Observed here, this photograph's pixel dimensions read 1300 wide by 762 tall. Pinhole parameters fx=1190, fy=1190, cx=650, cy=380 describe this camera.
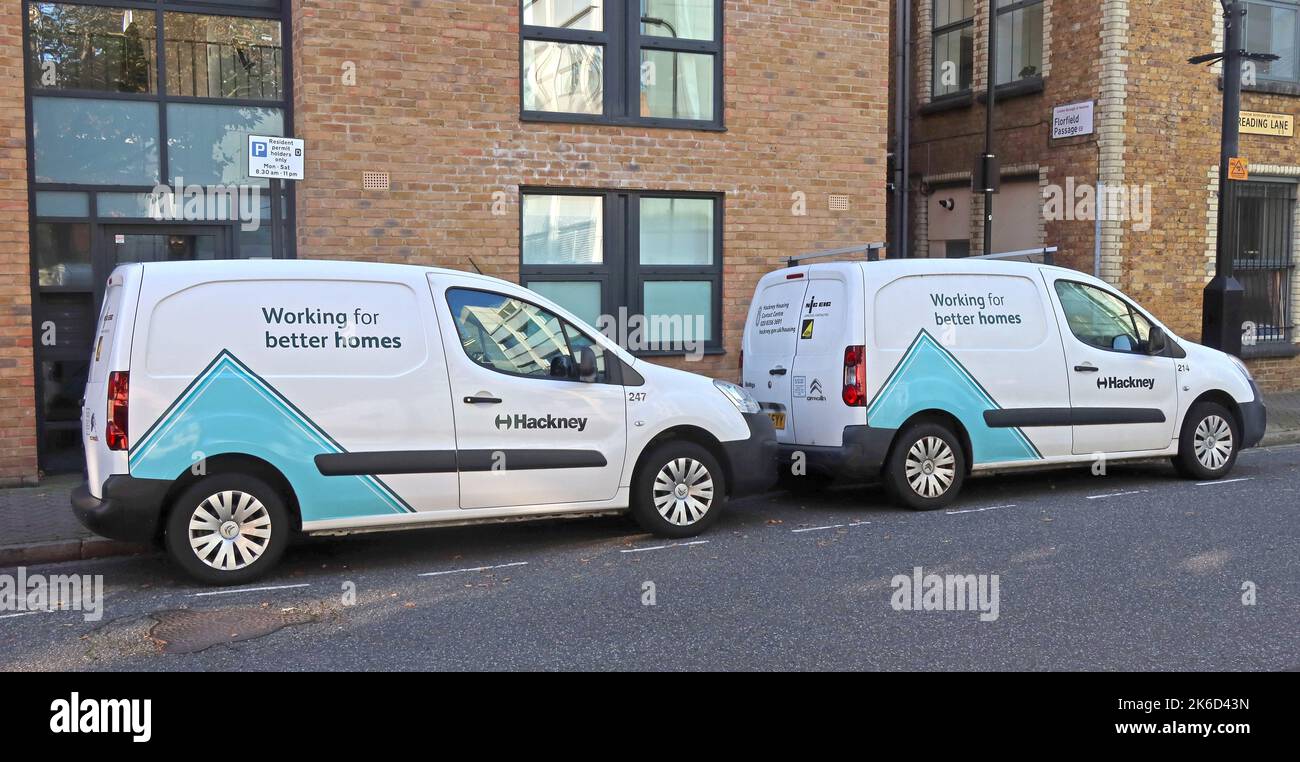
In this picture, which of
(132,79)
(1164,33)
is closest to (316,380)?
(132,79)

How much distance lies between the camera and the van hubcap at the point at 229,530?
695cm

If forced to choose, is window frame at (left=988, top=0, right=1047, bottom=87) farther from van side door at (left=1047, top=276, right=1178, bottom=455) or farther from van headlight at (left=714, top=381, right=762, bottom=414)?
van headlight at (left=714, top=381, right=762, bottom=414)

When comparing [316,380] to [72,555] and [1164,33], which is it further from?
[1164,33]

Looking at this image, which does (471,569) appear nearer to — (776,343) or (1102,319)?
(776,343)

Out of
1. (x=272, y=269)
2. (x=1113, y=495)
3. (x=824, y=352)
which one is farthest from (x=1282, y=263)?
(x=272, y=269)

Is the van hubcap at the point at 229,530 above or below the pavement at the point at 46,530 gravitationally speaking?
above

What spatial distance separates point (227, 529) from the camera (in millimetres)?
7012

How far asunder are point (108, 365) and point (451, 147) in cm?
542

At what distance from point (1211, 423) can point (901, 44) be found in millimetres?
9257

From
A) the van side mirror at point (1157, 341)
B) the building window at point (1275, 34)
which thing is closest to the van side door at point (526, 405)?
the van side mirror at point (1157, 341)

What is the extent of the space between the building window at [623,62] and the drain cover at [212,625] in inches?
272

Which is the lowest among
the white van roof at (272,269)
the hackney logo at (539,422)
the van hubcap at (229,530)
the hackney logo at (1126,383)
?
the van hubcap at (229,530)

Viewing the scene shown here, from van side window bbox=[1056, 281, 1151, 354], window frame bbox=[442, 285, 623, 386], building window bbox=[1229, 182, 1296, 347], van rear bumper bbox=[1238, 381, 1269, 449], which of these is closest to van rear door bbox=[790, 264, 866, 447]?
window frame bbox=[442, 285, 623, 386]

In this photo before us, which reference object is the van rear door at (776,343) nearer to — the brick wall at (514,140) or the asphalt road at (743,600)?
the asphalt road at (743,600)
